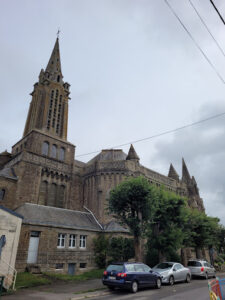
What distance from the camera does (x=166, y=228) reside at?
22.8 m

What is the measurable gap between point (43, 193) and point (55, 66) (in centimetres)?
2696

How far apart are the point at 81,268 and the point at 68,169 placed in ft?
48.8

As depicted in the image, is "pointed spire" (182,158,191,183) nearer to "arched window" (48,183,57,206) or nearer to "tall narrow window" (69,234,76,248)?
"arched window" (48,183,57,206)

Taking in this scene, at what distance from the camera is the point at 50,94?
39.2 m

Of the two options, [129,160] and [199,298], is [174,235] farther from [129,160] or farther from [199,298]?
[129,160]

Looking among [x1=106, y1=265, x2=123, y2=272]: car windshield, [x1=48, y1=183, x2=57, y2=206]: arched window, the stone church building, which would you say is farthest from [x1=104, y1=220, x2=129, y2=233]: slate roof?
[x1=106, y1=265, x2=123, y2=272]: car windshield

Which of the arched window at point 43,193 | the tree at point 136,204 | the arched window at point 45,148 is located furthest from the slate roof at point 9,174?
the tree at point 136,204

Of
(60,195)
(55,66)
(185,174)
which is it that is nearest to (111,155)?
(60,195)

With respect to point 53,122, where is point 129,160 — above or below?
below

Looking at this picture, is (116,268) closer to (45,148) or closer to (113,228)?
(113,228)

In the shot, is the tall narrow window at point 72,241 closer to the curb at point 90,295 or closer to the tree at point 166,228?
the tree at point 166,228

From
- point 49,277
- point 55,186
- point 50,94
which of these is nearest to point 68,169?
point 55,186

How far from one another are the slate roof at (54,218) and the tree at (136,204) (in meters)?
6.54

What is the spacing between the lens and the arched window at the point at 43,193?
29344 mm
